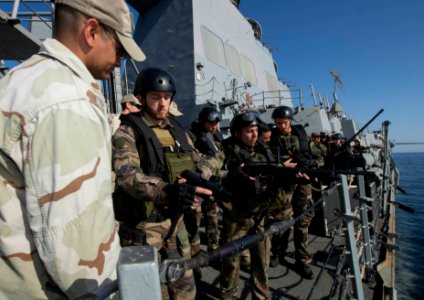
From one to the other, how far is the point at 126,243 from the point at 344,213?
1.86 meters

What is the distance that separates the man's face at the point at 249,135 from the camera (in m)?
3.37

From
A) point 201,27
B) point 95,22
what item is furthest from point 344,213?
point 201,27

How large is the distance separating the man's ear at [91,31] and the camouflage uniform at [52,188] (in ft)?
0.64

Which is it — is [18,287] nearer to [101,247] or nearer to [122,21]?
[101,247]

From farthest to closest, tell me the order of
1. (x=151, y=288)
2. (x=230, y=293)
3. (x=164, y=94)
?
(x=230, y=293) → (x=164, y=94) → (x=151, y=288)

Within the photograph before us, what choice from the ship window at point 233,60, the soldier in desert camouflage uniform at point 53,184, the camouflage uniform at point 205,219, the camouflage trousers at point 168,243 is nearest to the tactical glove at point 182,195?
the camouflage trousers at point 168,243

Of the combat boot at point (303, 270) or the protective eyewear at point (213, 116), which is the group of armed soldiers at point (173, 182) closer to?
the combat boot at point (303, 270)

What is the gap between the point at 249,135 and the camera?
3398 mm

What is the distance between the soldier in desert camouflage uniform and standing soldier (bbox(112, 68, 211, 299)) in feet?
3.30

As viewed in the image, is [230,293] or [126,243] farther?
[230,293]

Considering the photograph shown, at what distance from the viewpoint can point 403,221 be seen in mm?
13234

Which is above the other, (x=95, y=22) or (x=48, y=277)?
(x=95, y=22)

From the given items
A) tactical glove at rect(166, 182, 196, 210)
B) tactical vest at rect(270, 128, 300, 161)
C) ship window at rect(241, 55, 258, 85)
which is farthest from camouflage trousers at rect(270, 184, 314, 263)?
ship window at rect(241, 55, 258, 85)

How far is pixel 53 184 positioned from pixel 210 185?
3.75 feet
